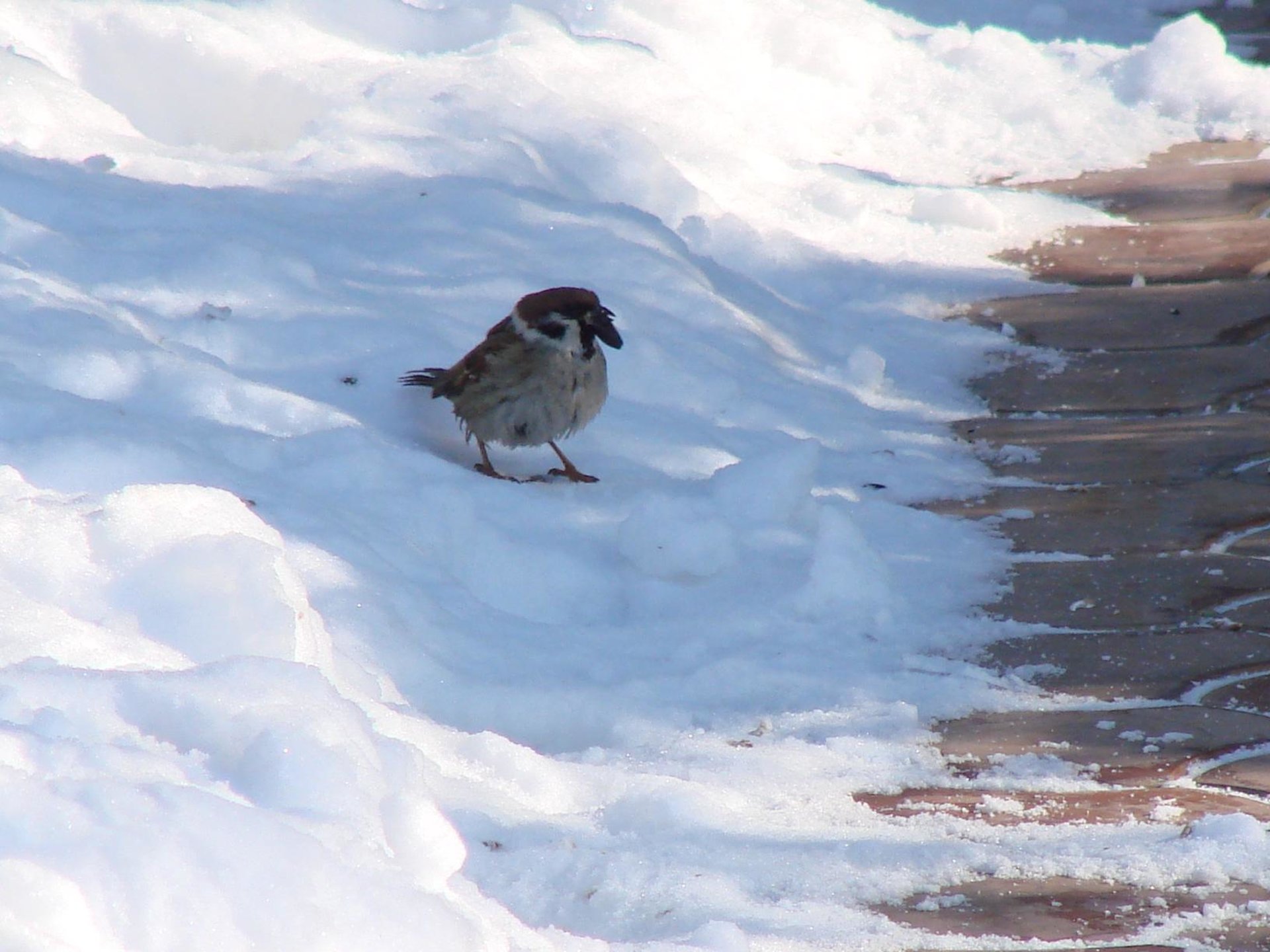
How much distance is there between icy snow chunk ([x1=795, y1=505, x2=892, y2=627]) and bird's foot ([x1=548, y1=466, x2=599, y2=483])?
0.84 metres

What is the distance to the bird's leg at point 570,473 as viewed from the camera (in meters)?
4.39

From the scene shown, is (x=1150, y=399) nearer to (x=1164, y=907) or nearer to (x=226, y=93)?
(x=1164, y=907)

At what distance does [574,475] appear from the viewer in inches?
174

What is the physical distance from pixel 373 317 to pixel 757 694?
6.94 feet

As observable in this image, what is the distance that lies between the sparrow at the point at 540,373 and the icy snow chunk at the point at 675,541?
557 millimetres

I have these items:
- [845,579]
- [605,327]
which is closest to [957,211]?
[605,327]

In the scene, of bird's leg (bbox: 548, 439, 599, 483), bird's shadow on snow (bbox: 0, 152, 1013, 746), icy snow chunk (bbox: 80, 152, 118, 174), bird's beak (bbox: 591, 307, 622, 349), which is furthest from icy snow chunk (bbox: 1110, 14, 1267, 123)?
icy snow chunk (bbox: 80, 152, 118, 174)

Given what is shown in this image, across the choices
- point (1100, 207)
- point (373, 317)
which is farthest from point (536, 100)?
point (1100, 207)

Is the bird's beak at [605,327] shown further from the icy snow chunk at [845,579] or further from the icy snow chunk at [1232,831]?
the icy snow chunk at [1232,831]

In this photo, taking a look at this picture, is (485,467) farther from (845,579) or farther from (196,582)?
(196,582)

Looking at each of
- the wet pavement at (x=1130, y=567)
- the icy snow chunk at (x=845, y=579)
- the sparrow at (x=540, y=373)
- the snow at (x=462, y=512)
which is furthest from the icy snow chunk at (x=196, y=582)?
the sparrow at (x=540, y=373)

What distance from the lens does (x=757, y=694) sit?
335cm

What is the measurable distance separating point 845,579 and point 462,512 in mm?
1015

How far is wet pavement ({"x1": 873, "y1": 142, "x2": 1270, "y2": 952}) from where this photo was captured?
98.7 inches
